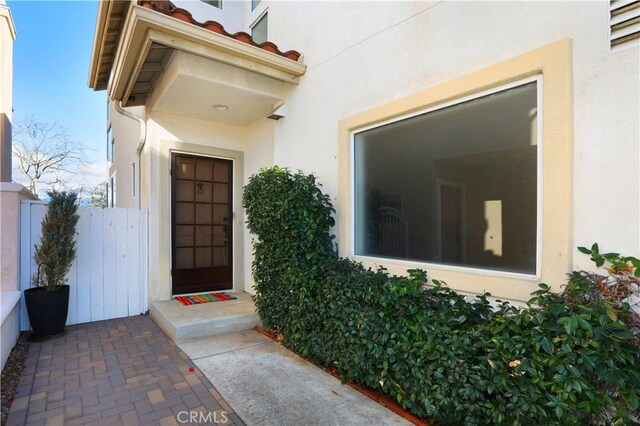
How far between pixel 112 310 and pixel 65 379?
212cm

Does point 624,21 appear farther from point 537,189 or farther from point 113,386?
point 113,386

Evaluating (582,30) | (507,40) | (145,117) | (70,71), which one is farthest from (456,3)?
(70,71)

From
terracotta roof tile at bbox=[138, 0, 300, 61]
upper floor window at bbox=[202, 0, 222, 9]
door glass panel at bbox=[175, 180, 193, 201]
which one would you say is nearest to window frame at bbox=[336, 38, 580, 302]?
terracotta roof tile at bbox=[138, 0, 300, 61]

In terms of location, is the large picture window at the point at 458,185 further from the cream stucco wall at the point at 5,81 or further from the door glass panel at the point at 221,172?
the cream stucco wall at the point at 5,81

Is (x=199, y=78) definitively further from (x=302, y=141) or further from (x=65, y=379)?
(x=65, y=379)

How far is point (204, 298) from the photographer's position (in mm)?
5668

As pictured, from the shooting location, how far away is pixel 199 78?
13.7ft

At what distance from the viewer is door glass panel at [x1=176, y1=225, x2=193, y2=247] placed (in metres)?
5.86

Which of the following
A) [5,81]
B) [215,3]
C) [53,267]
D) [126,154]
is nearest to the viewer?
[53,267]

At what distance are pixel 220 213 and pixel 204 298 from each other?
1.57 meters

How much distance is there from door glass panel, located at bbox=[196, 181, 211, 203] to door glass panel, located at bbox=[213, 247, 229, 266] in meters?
0.92

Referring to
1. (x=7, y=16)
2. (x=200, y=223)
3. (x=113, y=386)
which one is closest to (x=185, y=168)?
(x=200, y=223)

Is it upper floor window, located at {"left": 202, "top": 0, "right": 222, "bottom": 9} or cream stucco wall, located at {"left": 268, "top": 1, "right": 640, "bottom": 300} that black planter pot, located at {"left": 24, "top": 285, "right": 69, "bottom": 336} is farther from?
upper floor window, located at {"left": 202, "top": 0, "right": 222, "bottom": 9}

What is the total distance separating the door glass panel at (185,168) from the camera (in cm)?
586
